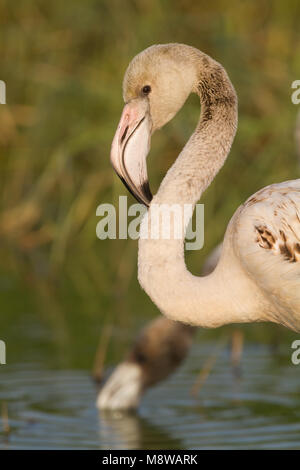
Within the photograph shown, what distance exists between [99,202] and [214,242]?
1847 millimetres

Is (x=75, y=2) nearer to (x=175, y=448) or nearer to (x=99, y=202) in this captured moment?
(x=99, y=202)

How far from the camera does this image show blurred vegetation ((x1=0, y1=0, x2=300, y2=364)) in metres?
9.55

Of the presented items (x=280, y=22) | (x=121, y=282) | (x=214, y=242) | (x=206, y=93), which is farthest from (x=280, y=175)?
(x=206, y=93)

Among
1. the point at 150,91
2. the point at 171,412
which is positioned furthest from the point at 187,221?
the point at 171,412

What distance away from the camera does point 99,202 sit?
11609 mm

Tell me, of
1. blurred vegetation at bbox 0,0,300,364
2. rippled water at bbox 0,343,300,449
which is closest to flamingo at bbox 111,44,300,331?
rippled water at bbox 0,343,300,449

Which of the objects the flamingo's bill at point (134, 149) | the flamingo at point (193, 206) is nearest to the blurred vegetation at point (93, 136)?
the flamingo at point (193, 206)

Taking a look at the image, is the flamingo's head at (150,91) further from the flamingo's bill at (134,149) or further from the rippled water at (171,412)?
the rippled water at (171,412)

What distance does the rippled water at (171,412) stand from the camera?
579cm

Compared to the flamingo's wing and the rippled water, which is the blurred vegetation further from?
the flamingo's wing

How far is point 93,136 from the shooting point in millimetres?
10117

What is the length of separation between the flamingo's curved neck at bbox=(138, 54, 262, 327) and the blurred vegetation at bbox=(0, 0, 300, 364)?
325 centimetres

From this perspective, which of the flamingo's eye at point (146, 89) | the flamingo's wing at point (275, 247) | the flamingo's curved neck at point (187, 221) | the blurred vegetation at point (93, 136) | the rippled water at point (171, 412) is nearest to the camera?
the flamingo's curved neck at point (187, 221)

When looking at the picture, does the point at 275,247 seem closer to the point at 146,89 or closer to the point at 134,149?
the point at 134,149
